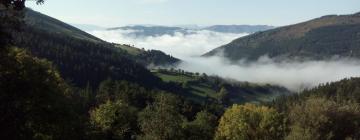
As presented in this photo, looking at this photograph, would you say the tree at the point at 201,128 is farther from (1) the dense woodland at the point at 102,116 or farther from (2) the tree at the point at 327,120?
(2) the tree at the point at 327,120

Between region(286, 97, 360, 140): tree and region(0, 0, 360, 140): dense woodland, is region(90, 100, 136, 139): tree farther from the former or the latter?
region(286, 97, 360, 140): tree

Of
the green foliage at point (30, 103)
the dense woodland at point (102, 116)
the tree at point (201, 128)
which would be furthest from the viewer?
the tree at point (201, 128)

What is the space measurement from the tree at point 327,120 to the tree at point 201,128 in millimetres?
23460

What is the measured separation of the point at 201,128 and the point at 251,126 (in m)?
13.0

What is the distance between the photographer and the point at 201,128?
111m

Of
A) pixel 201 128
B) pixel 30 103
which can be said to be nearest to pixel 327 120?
pixel 201 128

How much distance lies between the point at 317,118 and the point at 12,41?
185 ft

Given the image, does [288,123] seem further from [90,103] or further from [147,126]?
[90,103]

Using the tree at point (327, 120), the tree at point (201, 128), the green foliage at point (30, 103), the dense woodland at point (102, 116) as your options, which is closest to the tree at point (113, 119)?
the dense woodland at point (102, 116)

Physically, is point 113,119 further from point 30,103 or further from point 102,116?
point 30,103

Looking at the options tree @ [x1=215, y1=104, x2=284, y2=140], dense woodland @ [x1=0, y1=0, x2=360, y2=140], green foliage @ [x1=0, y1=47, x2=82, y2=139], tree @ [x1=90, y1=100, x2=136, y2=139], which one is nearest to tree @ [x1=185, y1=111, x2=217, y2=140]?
dense woodland @ [x1=0, y1=0, x2=360, y2=140]

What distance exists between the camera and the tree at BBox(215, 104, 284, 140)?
96812 millimetres

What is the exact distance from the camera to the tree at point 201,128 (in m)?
101

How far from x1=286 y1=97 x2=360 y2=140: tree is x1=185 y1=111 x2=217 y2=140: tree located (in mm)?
23460
